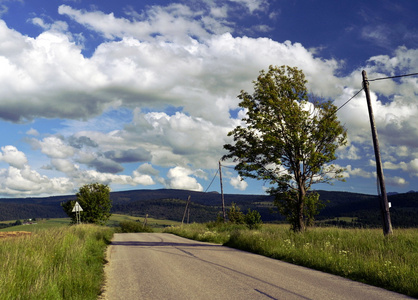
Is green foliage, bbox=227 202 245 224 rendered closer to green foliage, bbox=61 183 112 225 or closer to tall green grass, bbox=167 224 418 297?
green foliage, bbox=61 183 112 225

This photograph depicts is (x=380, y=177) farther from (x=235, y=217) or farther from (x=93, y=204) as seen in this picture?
(x=93, y=204)

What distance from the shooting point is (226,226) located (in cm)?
3819

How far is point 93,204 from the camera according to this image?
195 feet

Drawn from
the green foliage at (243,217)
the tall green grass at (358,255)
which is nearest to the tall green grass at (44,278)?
the tall green grass at (358,255)

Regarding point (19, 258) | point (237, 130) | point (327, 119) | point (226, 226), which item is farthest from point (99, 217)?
point (19, 258)

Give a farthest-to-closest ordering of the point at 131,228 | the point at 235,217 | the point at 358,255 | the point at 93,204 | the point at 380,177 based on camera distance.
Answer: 1. the point at 131,228
2. the point at 93,204
3. the point at 235,217
4. the point at 380,177
5. the point at 358,255

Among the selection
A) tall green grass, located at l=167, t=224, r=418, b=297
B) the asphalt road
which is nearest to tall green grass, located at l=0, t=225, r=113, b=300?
the asphalt road

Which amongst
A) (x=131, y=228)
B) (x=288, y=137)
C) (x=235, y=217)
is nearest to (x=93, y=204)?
(x=131, y=228)

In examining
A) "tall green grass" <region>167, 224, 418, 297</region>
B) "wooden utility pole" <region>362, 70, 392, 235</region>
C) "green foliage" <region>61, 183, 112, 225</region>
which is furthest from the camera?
"green foliage" <region>61, 183, 112, 225</region>

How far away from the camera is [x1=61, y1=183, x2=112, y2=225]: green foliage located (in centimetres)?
5934

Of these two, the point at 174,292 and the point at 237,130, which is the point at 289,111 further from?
the point at 174,292

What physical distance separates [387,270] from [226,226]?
29559 mm

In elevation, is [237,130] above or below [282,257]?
above

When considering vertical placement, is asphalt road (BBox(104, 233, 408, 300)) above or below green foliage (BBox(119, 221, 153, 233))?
above
